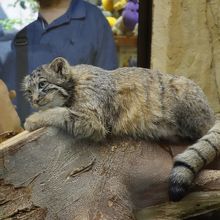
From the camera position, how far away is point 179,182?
1.98 m

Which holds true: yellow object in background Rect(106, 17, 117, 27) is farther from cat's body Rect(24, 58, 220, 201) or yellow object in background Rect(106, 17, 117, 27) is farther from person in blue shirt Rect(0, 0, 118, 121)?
cat's body Rect(24, 58, 220, 201)

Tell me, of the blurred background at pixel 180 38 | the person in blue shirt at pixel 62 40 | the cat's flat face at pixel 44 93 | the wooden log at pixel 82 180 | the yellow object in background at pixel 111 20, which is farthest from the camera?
the blurred background at pixel 180 38

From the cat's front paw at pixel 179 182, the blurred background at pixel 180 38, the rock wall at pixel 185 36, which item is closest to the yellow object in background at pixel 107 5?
the blurred background at pixel 180 38

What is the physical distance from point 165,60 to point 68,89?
3.74 feet

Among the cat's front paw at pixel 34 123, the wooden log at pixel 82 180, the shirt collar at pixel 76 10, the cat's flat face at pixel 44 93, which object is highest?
the shirt collar at pixel 76 10

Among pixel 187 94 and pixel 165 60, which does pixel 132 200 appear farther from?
pixel 165 60

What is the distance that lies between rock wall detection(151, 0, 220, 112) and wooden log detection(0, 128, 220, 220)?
1.15 metres

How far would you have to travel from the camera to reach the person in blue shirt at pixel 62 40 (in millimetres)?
2582

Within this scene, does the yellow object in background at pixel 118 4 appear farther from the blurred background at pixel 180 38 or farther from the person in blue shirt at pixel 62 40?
the person in blue shirt at pixel 62 40

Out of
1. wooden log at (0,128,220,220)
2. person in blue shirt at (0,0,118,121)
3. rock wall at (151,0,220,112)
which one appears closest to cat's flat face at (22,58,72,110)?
wooden log at (0,128,220,220)

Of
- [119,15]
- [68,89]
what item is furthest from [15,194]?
[119,15]

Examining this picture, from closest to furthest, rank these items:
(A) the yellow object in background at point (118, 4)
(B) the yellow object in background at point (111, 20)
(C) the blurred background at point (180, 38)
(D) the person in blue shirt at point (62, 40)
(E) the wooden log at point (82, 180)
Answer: (E) the wooden log at point (82, 180)
(D) the person in blue shirt at point (62, 40)
(B) the yellow object in background at point (111, 20)
(A) the yellow object in background at point (118, 4)
(C) the blurred background at point (180, 38)

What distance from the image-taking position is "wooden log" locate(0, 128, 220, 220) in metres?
1.98

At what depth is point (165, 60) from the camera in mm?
3178
